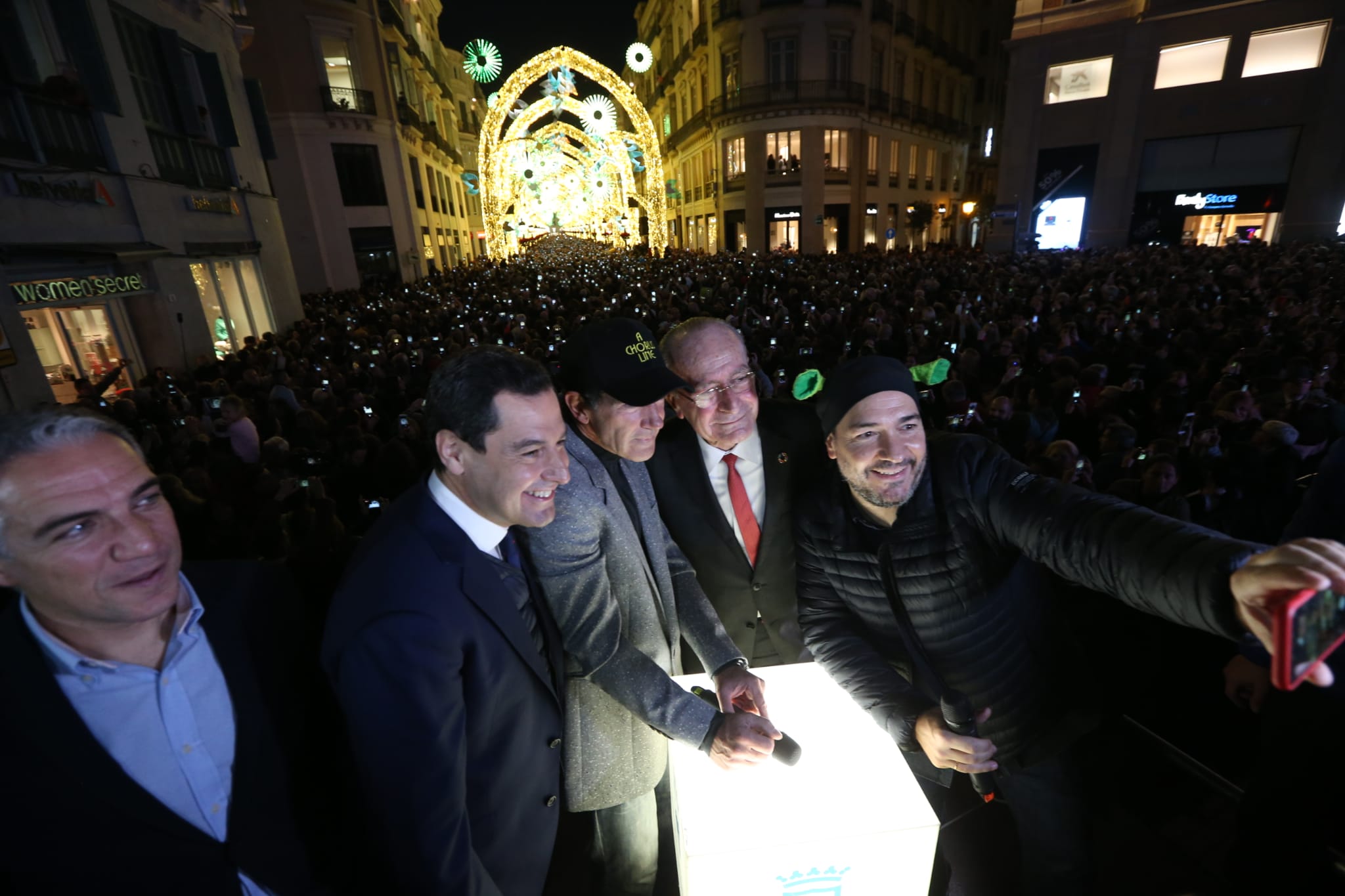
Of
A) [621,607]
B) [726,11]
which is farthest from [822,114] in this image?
[621,607]

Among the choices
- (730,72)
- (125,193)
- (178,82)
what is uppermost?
(730,72)

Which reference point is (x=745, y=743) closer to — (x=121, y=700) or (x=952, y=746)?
(x=952, y=746)

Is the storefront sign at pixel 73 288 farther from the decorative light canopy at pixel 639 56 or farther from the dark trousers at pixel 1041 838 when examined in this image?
the decorative light canopy at pixel 639 56

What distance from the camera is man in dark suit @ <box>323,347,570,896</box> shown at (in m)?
1.55

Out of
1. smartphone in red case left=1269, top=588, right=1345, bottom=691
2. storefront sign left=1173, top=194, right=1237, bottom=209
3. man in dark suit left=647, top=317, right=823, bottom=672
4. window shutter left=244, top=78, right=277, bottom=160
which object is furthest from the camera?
storefront sign left=1173, top=194, right=1237, bottom=209

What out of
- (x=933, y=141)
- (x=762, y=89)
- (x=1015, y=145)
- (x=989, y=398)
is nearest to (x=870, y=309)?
(x=989, y=398)

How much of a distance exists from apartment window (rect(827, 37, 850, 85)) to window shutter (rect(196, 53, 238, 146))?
103 feet

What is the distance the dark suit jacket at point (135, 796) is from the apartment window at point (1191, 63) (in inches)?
1484

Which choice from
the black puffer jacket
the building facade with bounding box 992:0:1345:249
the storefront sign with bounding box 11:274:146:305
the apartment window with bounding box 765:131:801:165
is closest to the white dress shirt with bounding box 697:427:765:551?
the black puffer jacket

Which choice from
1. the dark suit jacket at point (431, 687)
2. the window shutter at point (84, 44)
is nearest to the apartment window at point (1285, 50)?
the dark suit jacket at point (431, 687)

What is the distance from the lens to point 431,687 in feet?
5.16

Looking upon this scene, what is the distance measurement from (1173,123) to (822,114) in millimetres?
16805

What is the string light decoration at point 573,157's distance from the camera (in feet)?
106

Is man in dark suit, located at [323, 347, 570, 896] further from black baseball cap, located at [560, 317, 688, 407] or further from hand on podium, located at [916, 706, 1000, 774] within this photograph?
hand on podium, located at [916, 706, 1000, 774]
